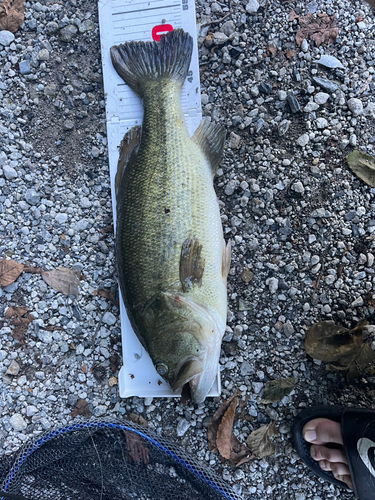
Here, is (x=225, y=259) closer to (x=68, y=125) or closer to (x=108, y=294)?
(x=108, y=294)

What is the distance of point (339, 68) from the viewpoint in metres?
2.41

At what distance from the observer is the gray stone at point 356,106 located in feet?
7.84

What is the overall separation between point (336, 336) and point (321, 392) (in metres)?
0.42

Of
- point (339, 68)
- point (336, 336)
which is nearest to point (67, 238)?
point (336, 336)

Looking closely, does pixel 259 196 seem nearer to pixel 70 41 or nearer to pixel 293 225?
pixel 293 225

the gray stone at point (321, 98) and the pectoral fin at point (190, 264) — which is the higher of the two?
the gray stone at point (321, 98)

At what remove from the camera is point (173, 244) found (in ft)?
6.49

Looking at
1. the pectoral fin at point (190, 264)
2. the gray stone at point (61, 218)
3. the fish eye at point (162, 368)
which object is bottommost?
the fish eye at point (162, 368)

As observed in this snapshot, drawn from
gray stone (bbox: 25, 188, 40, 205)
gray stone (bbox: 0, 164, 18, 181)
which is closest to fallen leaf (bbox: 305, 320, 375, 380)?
gray stone (bbox: 25, 188, 40, 205)

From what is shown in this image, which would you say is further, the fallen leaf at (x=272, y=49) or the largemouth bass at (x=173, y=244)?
the fallen leaf at (x=272, y=49)

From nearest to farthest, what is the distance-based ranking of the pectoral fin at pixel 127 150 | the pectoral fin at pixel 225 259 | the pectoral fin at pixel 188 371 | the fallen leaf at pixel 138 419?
the pectoral fin at pixel 188 371 < the pectoral fin at pixel 225 259 < the pectoral fin at pixel 127 150 < the fallen leaf at pixel 138 419

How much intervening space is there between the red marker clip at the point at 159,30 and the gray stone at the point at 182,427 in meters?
2.82

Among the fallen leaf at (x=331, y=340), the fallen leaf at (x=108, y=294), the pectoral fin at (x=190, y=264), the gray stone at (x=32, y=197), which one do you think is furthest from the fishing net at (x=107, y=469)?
the gray stone at (x=32, y=197)

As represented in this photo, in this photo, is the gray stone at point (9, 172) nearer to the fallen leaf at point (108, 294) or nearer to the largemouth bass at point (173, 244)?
the largemouth bass at point (173, 244)
